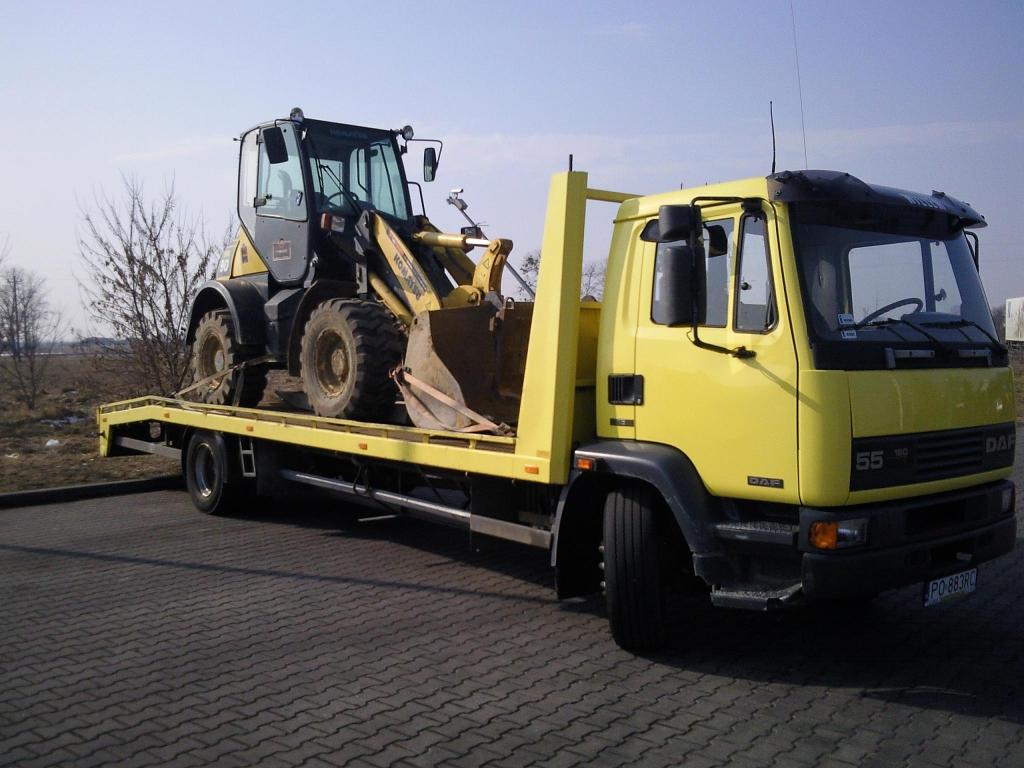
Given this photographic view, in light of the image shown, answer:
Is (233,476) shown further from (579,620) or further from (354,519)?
(579,620)

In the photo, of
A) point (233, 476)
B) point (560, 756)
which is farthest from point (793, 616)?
point (233, 476)

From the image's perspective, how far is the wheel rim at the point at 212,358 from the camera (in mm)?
10266

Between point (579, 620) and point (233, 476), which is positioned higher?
point (233, 476)

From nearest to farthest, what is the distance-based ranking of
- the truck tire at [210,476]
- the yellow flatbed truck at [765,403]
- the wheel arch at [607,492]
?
the yellow flatbed truck at [765,403] → the wheel arch at [607,492] → the truck tire at [210,476]

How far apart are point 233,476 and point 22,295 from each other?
14652mm

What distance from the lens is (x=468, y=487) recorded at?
6.70 m

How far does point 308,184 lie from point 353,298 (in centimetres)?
117

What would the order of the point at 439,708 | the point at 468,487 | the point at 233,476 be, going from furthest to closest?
the point at 233,476
the point at 468,487
the point at 439,708

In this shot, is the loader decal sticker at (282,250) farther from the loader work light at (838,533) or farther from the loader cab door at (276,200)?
the loader work light at (838,533)

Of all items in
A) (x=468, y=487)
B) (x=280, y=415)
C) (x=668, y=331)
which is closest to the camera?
(x=668, y=331)

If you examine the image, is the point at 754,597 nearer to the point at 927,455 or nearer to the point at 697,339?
the point at 927,455

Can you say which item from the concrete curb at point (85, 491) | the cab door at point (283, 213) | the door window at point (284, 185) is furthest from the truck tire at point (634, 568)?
the concrete curb at point (85, 491)

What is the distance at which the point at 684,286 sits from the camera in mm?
4949

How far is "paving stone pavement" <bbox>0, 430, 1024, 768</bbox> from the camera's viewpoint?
13.8 feet
